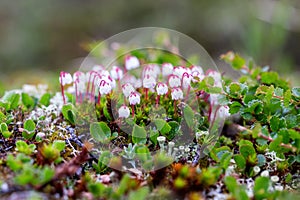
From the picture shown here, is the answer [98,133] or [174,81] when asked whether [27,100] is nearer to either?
[98,133]

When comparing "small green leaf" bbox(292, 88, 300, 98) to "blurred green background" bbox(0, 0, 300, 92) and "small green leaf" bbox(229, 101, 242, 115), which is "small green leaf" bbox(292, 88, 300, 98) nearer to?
"small green leaf" bbox(229, 101, 242, 115)

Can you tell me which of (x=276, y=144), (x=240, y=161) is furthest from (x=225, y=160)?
(x=276, y=144)

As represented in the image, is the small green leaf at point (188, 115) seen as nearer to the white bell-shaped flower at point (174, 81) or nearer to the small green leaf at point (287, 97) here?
the white bell-shaped flower at point (174, 81)

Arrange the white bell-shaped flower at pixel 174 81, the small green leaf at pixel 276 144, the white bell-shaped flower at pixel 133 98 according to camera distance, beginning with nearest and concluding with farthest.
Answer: the small green leaf at pixel 276 144 → the white bell-shaped flower at pixel 133 98 → the white bell-shaped flower at pixel 174 81

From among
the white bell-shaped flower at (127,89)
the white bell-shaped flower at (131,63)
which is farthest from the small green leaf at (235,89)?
the white bell-shaped flower at (131,63)

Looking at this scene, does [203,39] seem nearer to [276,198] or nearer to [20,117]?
[20,117]
